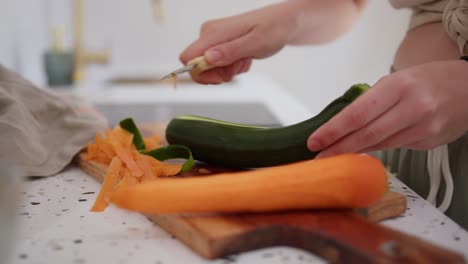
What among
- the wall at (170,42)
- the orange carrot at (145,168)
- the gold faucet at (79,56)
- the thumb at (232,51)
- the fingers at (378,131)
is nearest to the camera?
the fingers at (378,131)

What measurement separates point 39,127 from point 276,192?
0.47 m

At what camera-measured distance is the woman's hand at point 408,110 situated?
1.78ft

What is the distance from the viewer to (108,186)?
66 cm

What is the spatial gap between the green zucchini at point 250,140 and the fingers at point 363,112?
0.10 m

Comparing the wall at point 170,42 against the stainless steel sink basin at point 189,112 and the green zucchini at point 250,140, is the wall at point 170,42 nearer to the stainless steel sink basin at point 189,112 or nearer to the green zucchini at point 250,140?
the stainless steel sink basin at point 189,112

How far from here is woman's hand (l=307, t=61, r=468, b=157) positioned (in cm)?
54

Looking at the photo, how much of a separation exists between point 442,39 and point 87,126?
0.59 meters

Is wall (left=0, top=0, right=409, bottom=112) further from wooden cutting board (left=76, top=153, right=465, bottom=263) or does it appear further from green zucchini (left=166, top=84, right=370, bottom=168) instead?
wooden cutting board (left=76, top=153, right=465, bottom=263)

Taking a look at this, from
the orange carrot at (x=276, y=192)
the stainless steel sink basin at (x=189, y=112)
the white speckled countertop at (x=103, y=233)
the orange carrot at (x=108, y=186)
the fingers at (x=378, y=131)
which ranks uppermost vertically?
the fingers at (x=378, y=131)

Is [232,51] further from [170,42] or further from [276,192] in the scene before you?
[170,42]

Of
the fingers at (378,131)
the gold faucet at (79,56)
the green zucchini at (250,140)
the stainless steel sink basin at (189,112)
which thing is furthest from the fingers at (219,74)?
the gold faucet at (79,56)

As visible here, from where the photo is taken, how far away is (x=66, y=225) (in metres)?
0.57

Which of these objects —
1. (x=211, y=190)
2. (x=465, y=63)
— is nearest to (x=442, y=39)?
(x=465, y=63)

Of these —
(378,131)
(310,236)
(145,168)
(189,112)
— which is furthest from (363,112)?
(189,112)
